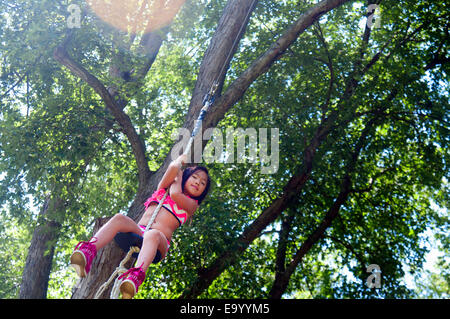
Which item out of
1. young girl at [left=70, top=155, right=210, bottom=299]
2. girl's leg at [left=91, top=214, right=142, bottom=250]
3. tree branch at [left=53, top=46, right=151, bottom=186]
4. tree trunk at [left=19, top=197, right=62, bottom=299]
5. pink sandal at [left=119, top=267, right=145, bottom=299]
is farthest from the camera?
tree trunk at [left=19, top=197, right=62, bottom=299]

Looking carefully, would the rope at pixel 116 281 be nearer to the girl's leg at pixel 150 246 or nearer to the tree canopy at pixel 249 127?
the girl's leg at pixel 150 246

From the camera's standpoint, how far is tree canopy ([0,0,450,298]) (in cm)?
802

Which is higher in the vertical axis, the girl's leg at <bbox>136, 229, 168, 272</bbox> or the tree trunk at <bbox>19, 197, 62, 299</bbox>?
the tree trunk at <bbox>19, 197, 62, 299</bbox>

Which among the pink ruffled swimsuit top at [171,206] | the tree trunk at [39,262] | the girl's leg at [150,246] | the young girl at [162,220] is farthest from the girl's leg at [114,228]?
the tree trunk at [39,262]

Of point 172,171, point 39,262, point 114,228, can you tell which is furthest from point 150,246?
point 39,262

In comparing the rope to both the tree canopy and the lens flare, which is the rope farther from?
the lens flare

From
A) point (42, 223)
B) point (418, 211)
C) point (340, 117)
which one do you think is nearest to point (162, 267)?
point (42, 223)

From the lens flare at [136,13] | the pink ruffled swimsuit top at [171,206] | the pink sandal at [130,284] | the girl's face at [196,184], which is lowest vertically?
the pink sandal at [130,284]

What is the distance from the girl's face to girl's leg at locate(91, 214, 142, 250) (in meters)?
0.71

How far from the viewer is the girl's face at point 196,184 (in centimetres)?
501

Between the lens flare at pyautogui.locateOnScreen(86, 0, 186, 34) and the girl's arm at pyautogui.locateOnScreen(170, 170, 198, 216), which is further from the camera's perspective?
the lens flare at pyautogui.locateOnScreen(86, 0, 186, 34)

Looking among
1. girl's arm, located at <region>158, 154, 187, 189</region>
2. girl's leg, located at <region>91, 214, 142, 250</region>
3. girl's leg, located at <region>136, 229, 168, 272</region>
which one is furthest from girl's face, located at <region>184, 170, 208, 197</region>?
girl's leg, located at <region>91, 214, 142, 250</region>

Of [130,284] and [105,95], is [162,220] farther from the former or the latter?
[105,95]
